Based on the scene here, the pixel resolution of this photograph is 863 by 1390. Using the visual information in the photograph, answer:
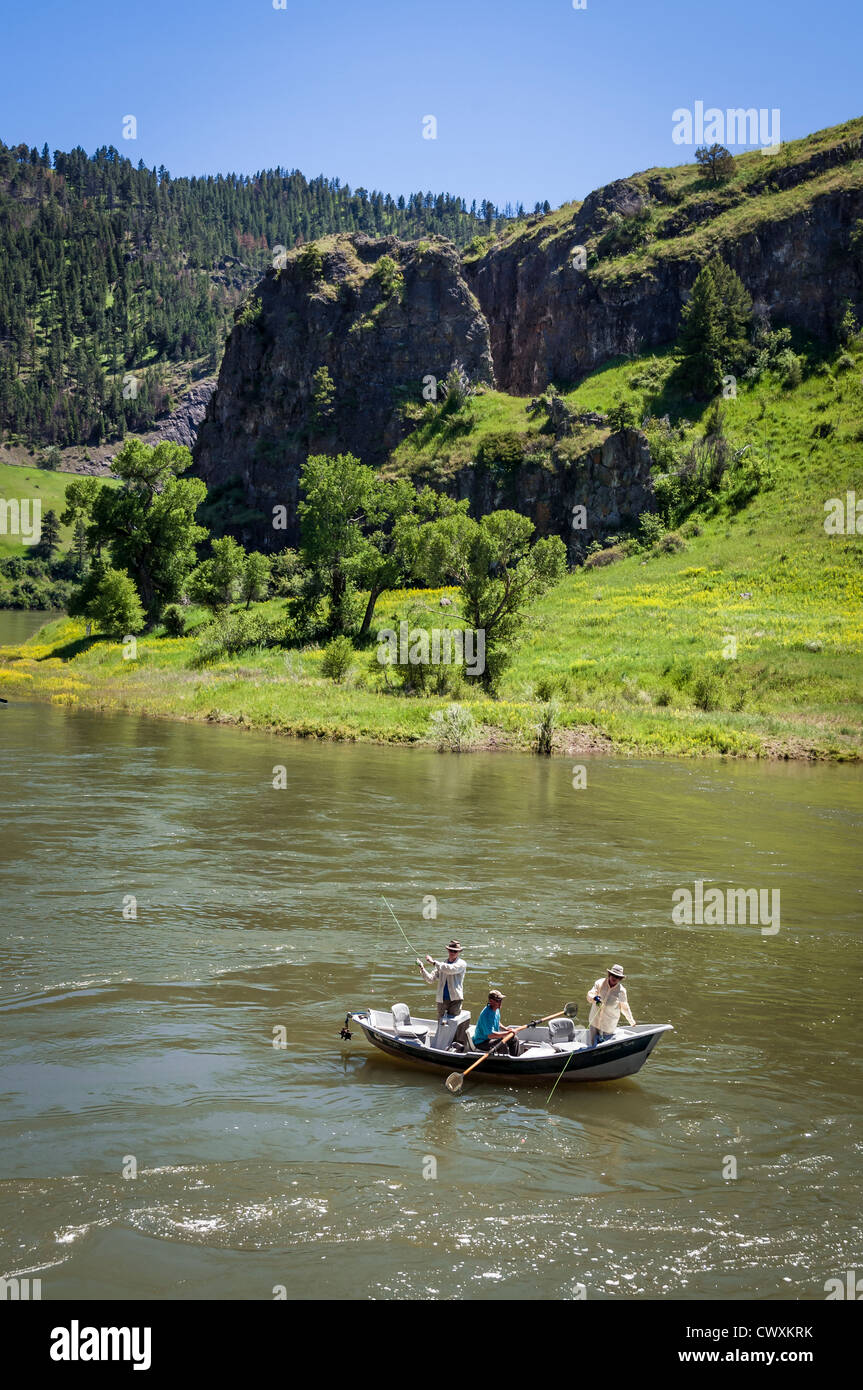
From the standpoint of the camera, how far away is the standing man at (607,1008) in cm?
1471

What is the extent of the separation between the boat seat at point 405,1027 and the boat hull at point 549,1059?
229 millimetres

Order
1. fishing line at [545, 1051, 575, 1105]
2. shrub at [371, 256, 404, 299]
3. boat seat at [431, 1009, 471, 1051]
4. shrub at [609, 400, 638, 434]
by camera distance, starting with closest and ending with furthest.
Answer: fishing line at [545, 1051, 575, 1105]
boat seat at [431, 1009, 471, 1051]
shrub at [609, 400, 638, 434]
shrub at [371, 256, 404, 299]

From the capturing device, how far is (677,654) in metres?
54.3

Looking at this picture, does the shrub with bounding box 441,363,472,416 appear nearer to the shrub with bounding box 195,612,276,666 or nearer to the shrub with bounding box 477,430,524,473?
the shrub with bounding box 477,430,524,473

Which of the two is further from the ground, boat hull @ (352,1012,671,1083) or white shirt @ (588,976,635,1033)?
white shirt @ (588,976,635,1033)

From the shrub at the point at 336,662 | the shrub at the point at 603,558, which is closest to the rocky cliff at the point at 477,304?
the shrub at the point at 603,558

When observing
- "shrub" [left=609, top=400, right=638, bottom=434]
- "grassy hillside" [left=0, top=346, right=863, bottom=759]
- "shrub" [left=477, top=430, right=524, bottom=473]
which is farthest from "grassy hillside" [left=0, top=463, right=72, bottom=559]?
"shrub" [left=609, top=400, right=638, bottom=434]

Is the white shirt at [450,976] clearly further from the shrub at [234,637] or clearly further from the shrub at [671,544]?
the shrub at [671,544]

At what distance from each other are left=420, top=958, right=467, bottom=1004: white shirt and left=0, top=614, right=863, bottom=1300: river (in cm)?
132

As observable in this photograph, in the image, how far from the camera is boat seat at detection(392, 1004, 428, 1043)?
596 inches

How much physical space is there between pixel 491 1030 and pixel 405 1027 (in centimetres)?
128

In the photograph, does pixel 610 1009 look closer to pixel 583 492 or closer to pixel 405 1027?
pixel 405 1027

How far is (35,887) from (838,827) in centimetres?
2290

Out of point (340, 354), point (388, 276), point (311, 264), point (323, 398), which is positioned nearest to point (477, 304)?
point (388, 276)
